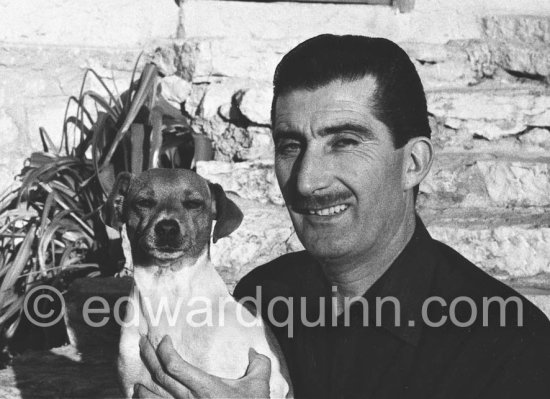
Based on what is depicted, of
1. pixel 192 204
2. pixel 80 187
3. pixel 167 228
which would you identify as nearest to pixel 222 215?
pixel 192 204

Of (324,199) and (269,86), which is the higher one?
(269,86)

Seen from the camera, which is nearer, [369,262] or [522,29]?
[369,262]

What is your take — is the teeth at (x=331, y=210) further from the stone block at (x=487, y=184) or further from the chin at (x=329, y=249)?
the stone block at (x=487, y=184)

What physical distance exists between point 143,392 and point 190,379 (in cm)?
20

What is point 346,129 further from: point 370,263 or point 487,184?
point 487,184

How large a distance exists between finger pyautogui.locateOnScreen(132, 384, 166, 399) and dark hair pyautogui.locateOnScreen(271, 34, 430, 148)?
0.95 meters

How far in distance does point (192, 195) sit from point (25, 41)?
227 cm

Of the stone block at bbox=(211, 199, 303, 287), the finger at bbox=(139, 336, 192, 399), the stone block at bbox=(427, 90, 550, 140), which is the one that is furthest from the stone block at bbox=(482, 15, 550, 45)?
the finger at bbox=(139, 336, 192, 399)

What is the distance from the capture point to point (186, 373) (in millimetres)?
2355

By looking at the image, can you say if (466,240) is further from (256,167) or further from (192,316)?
(192,316)

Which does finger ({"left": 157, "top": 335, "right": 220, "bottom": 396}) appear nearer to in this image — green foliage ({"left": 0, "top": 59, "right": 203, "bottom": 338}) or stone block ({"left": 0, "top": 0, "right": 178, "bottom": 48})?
green foliage ({"left": 0, "top": 59, "right": 203, "bottom": 338})

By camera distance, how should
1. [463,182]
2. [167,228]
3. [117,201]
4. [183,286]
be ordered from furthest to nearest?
[463,182] < [117,201] < [167,228] < [183,286]

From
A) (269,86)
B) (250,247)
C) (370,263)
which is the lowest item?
(250,247)

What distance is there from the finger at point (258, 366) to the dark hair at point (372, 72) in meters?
0.72
